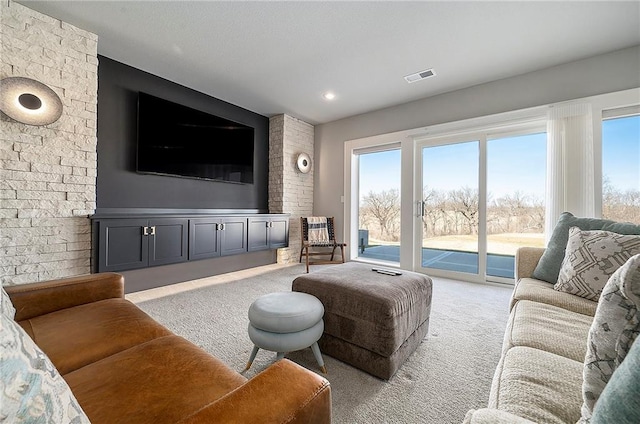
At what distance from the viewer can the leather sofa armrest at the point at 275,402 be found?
0.51m

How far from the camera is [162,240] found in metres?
2.74

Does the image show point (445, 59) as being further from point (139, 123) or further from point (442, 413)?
point (139, 123)

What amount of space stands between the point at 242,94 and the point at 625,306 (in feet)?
13.2

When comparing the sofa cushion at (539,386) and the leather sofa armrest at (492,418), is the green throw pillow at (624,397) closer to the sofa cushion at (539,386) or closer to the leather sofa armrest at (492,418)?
the leather sofa armrest at (492,418)

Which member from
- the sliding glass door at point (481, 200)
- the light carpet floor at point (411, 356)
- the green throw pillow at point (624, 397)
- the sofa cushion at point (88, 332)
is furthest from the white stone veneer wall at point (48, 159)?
the sliding glass door at point (481, 200)

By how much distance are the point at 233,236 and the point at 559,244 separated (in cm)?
327

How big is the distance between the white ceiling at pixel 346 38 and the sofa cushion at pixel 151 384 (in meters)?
2.43

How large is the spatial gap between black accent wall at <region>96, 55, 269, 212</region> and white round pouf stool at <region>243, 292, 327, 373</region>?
247 centimetres

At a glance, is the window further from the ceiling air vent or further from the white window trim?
the ceiling air vent

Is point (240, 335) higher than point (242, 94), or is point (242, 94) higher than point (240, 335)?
point (242, 94)

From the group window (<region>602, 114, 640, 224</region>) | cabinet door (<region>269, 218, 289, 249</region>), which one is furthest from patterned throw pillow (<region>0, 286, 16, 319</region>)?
window (<region>602, 114, 640, 224</region>)

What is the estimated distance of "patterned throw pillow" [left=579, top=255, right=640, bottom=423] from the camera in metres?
0.46

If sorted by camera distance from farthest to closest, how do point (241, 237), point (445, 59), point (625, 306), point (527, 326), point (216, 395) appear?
point (241, 237)
point (445, 59)
point (527, 326)
point (216, 395)
point (625, 306)

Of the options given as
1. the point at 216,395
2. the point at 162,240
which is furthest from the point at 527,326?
the point at 162,240
